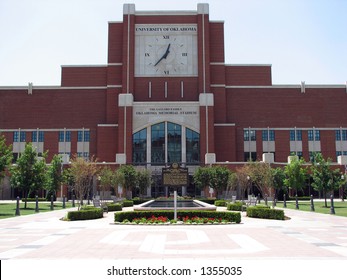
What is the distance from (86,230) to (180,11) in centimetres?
5528

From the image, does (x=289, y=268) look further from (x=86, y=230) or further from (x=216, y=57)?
(x=216, y=57)

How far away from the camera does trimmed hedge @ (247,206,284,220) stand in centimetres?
2514

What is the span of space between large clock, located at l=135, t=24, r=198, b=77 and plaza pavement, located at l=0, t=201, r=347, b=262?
160 feet

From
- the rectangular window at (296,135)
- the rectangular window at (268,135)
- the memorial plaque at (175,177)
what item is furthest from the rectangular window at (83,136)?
the memorial plaque at (175,177)

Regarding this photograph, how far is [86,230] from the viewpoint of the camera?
63.4 ft

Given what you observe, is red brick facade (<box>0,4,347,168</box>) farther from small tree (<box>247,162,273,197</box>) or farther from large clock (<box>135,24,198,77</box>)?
small tree (<box>247,162,273,197</box>)

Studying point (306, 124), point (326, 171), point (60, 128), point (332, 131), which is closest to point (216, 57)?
point (306, 124)

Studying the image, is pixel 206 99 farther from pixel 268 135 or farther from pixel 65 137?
pixel 65 137

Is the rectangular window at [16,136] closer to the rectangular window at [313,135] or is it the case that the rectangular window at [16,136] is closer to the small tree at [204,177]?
the small tree at [204,177]

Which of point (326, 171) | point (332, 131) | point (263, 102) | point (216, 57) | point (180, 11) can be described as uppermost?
point (180, 11)

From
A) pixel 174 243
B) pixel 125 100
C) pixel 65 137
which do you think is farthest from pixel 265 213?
pixel 65 137

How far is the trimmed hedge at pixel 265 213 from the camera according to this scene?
2514cm

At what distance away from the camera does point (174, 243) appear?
47.9 ft

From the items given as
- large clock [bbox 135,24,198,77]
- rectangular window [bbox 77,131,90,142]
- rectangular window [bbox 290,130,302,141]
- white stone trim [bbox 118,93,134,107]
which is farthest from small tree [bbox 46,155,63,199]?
rectangular window [bbox 290,130,302,141]
